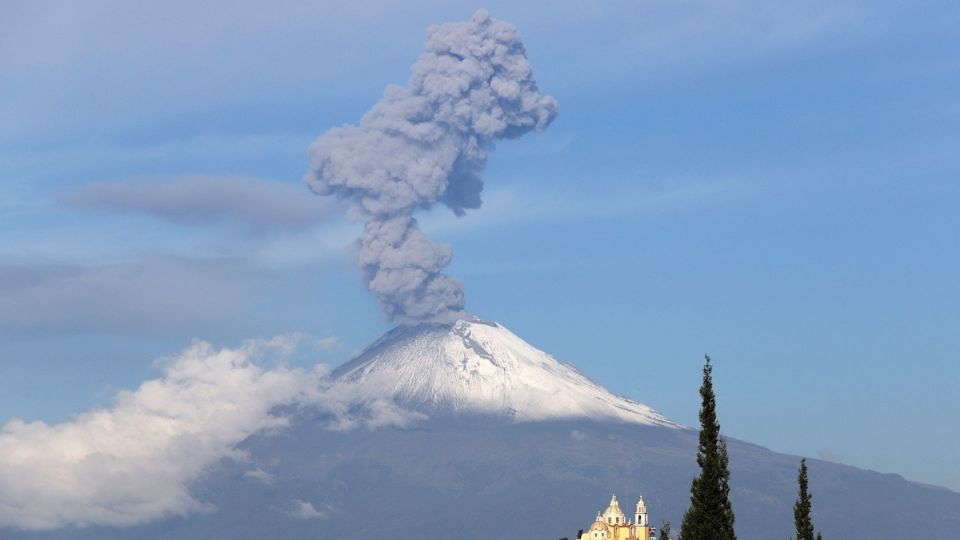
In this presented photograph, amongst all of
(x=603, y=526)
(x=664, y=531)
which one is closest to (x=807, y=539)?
(x=664, y=531)

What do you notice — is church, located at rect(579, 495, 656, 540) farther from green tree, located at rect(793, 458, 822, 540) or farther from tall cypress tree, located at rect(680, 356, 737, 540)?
tall cypress tree, located at rect(680, 356, 737, 540)

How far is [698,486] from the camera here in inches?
1969

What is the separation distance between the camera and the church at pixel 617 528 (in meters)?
148

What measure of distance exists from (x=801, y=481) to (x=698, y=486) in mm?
5482

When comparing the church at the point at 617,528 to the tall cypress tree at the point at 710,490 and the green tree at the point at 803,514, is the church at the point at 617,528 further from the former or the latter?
the tall cypress tree at the point at 710,490

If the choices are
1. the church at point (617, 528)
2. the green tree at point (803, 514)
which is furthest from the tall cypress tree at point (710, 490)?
the church at point (617, 528)

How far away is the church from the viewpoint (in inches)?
5822

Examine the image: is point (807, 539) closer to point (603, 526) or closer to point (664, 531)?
point (664, 531)

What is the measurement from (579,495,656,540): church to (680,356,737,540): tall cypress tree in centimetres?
9643

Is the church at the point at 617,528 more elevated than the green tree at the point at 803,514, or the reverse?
the church at the point at 617,528

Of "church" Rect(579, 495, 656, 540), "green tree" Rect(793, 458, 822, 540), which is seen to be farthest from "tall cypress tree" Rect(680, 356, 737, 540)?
"church" Rect(579, 495, 656, 540)

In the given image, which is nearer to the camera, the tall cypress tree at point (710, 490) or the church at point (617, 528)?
the tall cypress tree at point (710, 490)

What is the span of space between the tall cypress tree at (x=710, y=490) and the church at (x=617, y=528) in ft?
316

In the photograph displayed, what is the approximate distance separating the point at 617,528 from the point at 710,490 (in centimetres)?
10217
